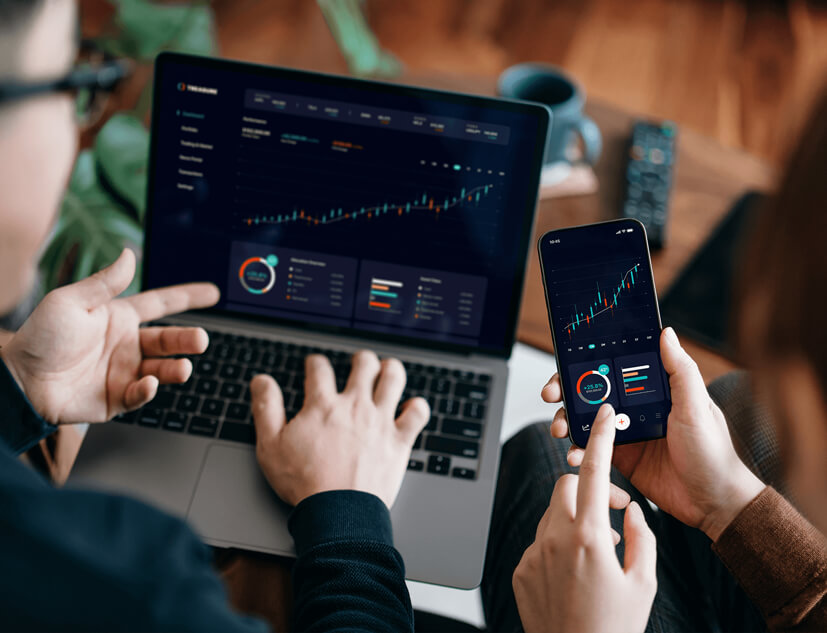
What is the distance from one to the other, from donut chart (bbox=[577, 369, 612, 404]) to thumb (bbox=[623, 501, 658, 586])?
0.13 m

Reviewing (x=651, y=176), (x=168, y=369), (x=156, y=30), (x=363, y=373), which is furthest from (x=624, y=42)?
(x=168, y=369)

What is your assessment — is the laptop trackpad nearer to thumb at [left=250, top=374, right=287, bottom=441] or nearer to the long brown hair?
thumb at [left=250, top=374, right=287, bottom=441]

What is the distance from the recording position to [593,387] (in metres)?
0.75

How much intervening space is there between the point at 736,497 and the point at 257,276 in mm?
620

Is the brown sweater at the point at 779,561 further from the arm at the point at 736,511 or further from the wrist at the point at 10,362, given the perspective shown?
the wrist at the point at 10,362

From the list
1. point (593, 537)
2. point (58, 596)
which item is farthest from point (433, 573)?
point (58, 596)

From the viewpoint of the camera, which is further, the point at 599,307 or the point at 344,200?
the point at 344,200

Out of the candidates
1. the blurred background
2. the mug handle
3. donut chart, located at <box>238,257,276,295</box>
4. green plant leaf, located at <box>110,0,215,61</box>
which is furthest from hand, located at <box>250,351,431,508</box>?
the blurred background

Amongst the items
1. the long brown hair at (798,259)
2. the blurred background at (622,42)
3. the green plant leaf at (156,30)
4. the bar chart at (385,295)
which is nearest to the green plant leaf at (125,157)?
the green plant leaf at (156,30)

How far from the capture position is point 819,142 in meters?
0.46

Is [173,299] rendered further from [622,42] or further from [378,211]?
[622,42]

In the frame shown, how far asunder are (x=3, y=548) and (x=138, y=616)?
3.3 inches

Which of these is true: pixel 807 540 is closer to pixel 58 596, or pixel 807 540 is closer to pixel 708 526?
pixel 708 526

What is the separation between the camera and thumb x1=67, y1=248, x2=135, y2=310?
79 centimetres
